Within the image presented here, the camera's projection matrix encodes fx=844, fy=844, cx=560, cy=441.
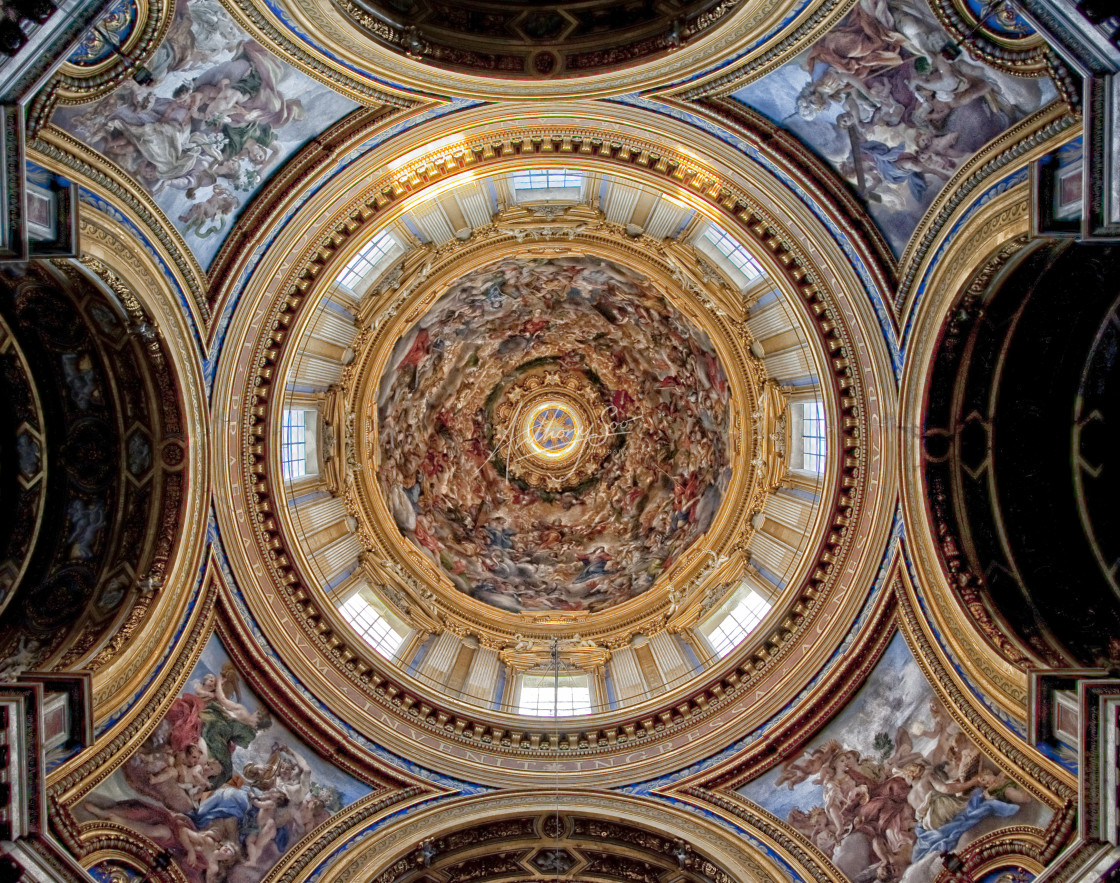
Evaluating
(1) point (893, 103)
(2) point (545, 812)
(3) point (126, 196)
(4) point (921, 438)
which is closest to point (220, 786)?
(2) point (545, 812)

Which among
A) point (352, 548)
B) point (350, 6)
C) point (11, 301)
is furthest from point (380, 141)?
point (352, 548)

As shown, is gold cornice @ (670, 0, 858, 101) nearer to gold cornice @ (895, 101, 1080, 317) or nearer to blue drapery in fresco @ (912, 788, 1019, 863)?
gold cornice @ (895, 101, 1080, 317)

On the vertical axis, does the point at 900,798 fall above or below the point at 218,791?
below

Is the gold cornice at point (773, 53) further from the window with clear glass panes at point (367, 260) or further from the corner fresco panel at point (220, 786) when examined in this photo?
the corner fresco panel at point (220, 786)

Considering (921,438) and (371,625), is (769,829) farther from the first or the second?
(371,625)

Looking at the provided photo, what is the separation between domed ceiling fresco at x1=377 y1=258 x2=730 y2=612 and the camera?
90.7 ft

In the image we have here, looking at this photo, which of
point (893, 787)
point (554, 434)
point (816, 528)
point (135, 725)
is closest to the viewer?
point (135, 725)

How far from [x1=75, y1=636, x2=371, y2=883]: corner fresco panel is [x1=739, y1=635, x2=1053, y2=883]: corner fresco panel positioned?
11014 millimetres

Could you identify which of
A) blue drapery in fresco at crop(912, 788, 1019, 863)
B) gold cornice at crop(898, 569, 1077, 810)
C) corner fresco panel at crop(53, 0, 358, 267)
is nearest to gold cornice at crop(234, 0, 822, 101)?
corner fresco panel at crop(53, 0, 358, 267)

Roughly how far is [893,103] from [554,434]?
17.0 metres

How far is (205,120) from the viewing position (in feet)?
57.8

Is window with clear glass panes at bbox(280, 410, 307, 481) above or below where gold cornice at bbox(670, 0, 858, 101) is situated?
below

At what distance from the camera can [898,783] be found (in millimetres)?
19547

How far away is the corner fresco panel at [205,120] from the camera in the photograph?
53.0 ft
